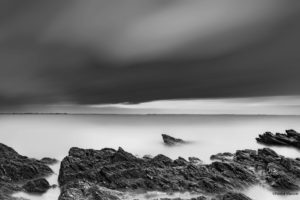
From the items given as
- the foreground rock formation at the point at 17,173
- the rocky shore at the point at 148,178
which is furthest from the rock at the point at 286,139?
the foreground rock formation at the point at 17,173

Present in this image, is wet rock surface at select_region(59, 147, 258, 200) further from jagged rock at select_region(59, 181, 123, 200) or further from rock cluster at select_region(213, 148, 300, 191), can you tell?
rock cluster at select_region(213, 148, 300, 191)

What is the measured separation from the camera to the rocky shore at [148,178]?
27672 mm

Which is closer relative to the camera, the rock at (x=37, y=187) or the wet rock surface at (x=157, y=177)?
the wet rock surface at (x=157, y=177)

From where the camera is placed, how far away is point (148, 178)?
3170cm

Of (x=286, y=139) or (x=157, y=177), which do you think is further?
(x=286, y=139)

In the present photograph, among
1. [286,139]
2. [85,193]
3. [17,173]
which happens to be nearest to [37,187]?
[17,173]

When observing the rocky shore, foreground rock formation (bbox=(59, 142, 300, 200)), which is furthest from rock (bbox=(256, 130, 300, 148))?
foreground rock formation (bbox=(59, 142, 300, 200))

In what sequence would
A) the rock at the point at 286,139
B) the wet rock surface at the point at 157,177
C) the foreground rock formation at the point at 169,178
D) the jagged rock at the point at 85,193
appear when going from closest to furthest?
the jagged rock at the point at 85,193 → the foreground rock formation at the point at 169,178 → the wet rock surface at the point at 157,177 → the rock at the point at 286,139

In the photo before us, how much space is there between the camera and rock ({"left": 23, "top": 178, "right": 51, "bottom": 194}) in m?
31.2

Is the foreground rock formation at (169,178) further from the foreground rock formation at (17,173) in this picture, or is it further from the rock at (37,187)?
the foreground rock formation at (17,173)

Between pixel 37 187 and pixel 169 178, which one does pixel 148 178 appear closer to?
pixel 169 178

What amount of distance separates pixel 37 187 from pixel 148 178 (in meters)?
11.6

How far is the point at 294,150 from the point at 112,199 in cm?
4948

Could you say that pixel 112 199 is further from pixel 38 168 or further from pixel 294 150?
pixel 294 150
